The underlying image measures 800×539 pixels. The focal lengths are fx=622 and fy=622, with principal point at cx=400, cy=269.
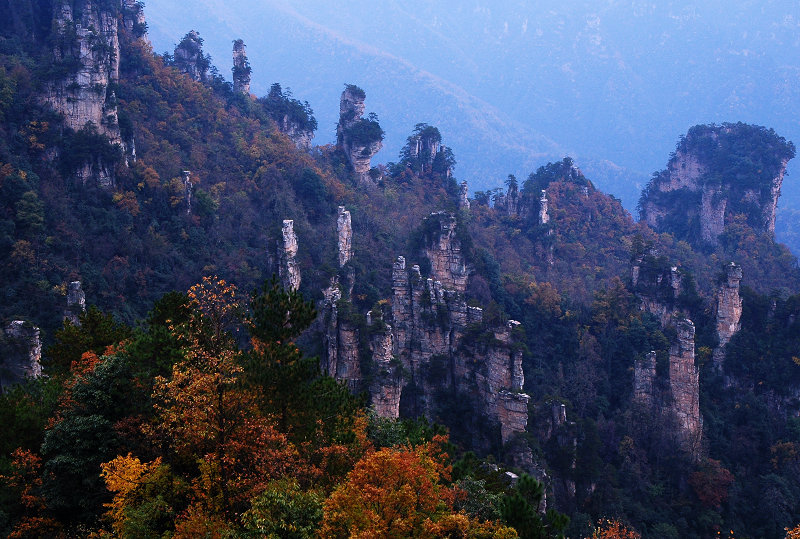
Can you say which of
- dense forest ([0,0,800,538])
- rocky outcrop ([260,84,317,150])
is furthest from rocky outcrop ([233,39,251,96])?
dense forest ([0,0,800,538])

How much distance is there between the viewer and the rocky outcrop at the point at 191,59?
6378cm

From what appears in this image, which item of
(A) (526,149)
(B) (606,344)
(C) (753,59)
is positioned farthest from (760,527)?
(C) (753,59)

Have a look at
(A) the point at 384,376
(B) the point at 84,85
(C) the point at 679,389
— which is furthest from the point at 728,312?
(B) the point at 84,85

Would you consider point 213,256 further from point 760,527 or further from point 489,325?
point 760,527

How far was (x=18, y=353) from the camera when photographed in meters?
28.1

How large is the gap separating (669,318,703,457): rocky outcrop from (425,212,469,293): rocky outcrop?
15570 millimetres

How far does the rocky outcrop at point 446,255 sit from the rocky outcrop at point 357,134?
61.5 ft

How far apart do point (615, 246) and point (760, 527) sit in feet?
116

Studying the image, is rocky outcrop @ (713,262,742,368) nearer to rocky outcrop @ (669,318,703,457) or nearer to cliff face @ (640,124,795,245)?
rocky outcrop @ (669,318,703,457)

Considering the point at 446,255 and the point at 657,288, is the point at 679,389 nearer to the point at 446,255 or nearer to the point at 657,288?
the point at 657,288

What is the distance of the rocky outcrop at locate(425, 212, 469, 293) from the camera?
46031 millimetres

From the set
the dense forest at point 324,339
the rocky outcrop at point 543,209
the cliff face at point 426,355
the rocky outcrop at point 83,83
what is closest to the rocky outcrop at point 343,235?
the dense forest at point 324,339

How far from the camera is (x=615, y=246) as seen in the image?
6250 cm

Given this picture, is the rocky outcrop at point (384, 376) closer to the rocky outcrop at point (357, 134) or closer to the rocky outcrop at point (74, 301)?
the rocky outcrop at point (74, 301)
